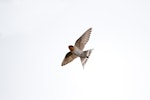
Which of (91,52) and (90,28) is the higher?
(90,28)

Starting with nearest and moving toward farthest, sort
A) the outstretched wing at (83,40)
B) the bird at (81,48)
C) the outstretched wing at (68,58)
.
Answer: the bird at (81,48) < the outstretched wing at (83,40) < the outstretched wing at (68,58)

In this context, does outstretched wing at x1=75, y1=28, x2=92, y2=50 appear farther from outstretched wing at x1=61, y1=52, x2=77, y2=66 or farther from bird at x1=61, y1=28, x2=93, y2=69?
outstretched wing at x1=61, y1=52, x2=77, y2=66

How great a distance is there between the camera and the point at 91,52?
31.7 metres

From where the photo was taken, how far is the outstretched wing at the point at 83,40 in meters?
32.2

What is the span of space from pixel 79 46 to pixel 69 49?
1096 mm

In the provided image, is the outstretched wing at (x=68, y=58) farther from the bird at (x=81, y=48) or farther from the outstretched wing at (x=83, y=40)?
the outstretched wing at (x=83, y=40)

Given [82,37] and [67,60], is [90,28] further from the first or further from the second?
[67,60]

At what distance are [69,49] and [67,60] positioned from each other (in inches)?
76.0

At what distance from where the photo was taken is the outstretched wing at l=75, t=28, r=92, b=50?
32188mm

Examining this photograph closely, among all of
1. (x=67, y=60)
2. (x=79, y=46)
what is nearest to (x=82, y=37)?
(x=79, y=46)

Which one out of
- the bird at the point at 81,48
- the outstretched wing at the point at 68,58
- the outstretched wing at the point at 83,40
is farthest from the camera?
the outstretched wing at the point at 68,58

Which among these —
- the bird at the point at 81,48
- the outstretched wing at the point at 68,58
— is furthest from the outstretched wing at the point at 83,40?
the outstretched wing at the point at 68,58

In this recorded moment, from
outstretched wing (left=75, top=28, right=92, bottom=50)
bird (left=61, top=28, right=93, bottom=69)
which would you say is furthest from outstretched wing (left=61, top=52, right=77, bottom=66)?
outstretched wing (left=75, top=28, right=92, bottom=50)

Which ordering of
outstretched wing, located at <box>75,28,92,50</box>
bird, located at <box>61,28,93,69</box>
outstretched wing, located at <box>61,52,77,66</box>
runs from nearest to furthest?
bird, located at <box>61,28,93,69</box> → outstretched wing, located at <box>75,28,92,50</box> → outstretched wing, located at <box>61,52,77,66</box>
